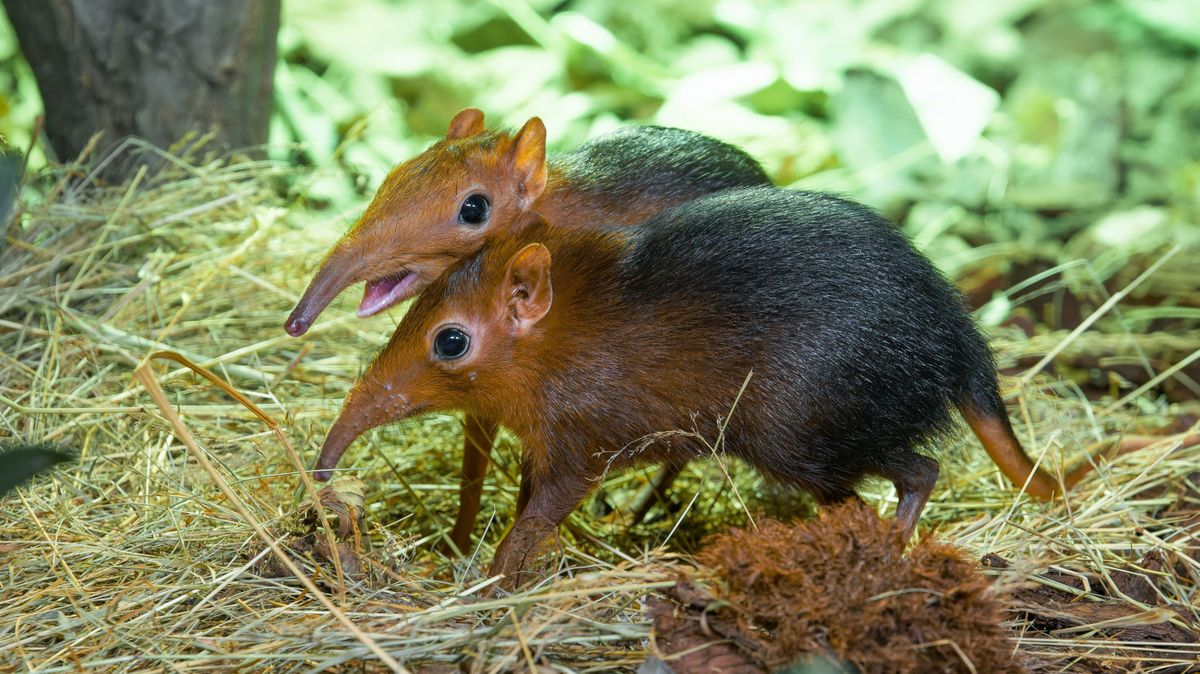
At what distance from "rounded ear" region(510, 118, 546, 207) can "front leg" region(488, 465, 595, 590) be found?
1.03 metres

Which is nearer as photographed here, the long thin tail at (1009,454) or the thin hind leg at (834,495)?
the thin hind leg at (834,495)

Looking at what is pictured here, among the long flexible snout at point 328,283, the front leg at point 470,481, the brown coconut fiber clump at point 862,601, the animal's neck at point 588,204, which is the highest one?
the animal's neck at point 588,204

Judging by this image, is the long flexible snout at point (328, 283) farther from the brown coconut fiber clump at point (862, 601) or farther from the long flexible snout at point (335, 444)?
the brown coconut fiber clump at point (862, 601)

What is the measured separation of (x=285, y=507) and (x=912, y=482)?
2.01 meters

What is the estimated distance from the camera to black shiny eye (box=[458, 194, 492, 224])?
3686mm

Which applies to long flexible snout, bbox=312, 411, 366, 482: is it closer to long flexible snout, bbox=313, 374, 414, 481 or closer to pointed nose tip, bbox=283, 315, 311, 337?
long flexible snout, bbox=313, 374, 414, 481

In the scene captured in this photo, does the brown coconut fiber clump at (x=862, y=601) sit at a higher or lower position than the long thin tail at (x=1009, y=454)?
higher

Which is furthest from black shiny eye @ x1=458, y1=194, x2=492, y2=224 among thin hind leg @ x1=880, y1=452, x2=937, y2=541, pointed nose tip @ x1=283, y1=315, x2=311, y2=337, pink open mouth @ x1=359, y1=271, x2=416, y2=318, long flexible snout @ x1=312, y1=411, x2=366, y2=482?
thin hind leg @ x1=880, y1=452, x2=937, y2=541

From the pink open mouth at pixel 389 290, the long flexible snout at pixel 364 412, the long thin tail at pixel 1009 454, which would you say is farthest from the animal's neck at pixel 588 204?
the long thin tail at pixel 1009 454

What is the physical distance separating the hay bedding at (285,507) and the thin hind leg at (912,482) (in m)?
0.28

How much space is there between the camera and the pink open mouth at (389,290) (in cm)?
365

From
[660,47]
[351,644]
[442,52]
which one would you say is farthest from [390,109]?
[351,644]

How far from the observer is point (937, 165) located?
7.61 meters

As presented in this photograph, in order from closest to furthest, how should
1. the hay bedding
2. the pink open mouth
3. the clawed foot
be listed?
1. the hay bedding
2. the clawed foot
3. the pink open mouth
